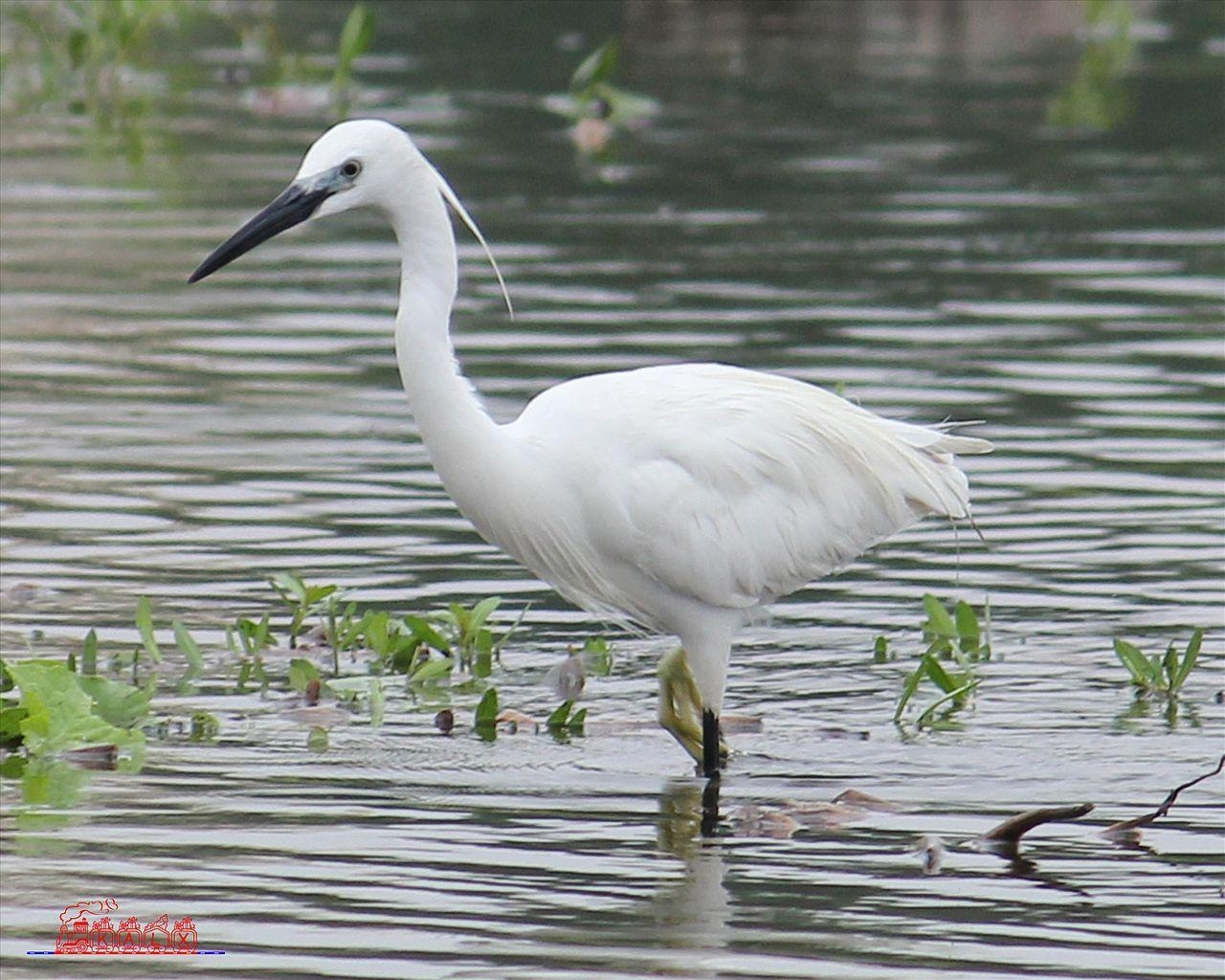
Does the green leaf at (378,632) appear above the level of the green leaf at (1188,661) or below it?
above

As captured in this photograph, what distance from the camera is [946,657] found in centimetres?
871

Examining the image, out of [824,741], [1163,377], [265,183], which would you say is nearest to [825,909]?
[824,741]

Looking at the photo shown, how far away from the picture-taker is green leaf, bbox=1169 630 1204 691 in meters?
8.03

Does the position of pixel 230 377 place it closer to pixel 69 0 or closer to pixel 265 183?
pixel 265 183

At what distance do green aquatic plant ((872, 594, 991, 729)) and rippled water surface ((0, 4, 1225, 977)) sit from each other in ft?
0.30

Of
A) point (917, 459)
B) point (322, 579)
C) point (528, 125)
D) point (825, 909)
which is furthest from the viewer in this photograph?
point (528, 125)

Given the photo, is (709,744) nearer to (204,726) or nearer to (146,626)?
(204,726)

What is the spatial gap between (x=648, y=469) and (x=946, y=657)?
1620mm

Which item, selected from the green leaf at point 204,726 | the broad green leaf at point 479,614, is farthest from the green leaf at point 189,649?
the broad green leaf at point 479,614

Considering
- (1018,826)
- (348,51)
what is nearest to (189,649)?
(1018,826)

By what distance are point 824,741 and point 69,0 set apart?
16.4 metres

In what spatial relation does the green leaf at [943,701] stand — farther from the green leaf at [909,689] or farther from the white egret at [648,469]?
the white egret at [648,469]

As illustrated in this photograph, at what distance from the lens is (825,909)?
6352 millimetres

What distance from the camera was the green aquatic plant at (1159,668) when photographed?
806cm
